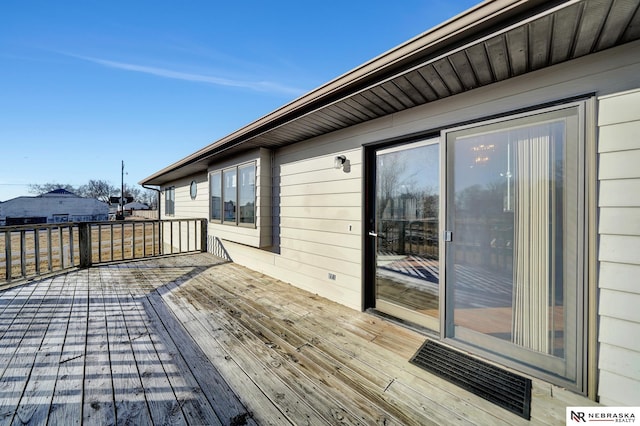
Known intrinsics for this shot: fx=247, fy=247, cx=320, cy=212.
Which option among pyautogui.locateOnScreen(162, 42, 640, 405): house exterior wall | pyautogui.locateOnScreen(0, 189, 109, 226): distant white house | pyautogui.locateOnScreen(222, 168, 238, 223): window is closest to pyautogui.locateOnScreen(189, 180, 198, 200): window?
pyautogui.locateOnScreen(222, 168, 238, 223): window

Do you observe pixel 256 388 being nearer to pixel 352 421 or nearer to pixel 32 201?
pixel 352 421

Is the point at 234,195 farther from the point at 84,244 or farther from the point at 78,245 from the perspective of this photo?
the point at 78,245

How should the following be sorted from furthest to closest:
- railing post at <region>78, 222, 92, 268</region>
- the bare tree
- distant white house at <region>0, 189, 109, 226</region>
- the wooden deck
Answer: the bare tree, distant white house at <region>0, 189, 109, 226</region>, railing post at <region>78, 222, 92, 268</region>, the wooden deck

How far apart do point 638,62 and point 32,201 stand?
42.0 m

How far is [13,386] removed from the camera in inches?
63.4

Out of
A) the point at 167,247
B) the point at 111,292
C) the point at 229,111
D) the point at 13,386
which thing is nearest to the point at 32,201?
the point at 167,247

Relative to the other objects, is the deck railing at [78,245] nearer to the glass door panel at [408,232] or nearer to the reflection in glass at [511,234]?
the glass door panel at [408,232]

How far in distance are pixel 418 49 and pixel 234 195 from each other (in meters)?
3.90

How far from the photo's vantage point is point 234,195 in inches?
185

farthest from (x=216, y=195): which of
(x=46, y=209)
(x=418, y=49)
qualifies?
(x=46, y=209)

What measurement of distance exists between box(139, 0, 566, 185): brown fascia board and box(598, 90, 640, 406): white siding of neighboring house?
87 cm

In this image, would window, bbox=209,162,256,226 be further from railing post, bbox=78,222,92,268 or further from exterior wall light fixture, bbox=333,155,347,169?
railing post, bbox=78,222,92,268

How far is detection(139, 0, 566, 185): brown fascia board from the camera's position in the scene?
50.9 inches

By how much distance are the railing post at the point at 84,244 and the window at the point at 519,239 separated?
5.98m
